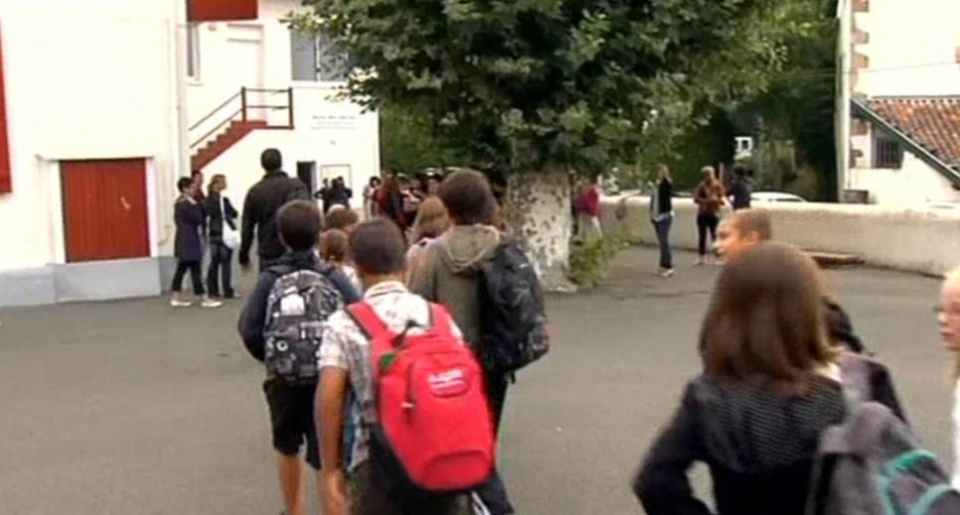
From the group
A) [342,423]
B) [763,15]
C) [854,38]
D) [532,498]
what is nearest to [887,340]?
[763,15]

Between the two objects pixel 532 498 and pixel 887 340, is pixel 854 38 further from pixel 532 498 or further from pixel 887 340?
pixel 532 498

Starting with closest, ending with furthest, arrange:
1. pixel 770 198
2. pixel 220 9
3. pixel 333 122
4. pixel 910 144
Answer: pixel 220 9, pixel 770 198, pixel 910 144, pixel 333 122

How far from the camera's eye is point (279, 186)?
10.6 metres

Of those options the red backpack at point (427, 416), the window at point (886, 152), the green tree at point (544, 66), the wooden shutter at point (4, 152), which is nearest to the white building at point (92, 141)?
the wooden shutter at point (4, 152)

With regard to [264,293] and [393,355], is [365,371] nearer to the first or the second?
[393,355]

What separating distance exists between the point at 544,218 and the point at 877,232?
649 centimetres

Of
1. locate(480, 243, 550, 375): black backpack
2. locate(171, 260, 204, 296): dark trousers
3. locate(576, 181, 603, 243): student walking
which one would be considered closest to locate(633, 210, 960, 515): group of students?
locate(480, 243, 550, 375): black backpack

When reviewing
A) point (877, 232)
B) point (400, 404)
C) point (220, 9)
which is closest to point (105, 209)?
point (220, 9)

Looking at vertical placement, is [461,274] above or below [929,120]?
below

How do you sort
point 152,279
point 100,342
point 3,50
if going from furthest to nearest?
point 152,279
point 3,50
point 100,342

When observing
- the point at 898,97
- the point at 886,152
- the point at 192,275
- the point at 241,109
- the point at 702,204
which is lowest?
the point at 192,275

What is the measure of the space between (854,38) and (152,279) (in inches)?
965

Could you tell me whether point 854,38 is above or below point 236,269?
above

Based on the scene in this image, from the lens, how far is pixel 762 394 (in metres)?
3.06
